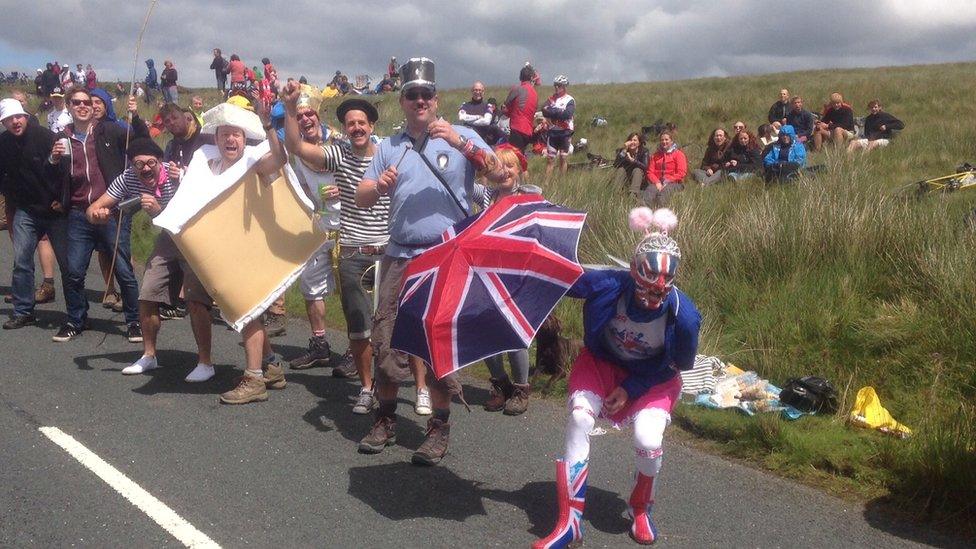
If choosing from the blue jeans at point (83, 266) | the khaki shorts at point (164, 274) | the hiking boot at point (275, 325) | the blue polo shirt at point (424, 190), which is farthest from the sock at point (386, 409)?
the blue jeans at point (83, 266)

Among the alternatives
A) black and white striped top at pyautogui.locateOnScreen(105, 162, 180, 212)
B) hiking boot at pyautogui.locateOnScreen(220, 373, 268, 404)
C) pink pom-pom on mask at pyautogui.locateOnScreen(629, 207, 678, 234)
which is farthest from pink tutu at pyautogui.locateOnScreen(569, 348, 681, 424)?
black and white striped top at pyautogui.locateOnScreen(105, 162, 180, 212)

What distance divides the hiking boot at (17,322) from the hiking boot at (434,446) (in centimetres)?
547

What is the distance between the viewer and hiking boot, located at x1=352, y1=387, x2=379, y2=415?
611cm

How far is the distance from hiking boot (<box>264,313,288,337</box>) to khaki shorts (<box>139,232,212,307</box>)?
157cm

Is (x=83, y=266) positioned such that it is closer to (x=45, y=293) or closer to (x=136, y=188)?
(x=136, y=188)

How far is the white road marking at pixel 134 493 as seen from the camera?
410 centimetres

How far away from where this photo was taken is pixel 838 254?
809 centimetres

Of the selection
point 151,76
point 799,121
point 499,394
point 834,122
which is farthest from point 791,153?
point 151,76

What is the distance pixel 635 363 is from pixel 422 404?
7.46 ft

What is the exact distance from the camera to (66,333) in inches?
320

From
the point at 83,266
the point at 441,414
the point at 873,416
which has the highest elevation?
the point at 83,266

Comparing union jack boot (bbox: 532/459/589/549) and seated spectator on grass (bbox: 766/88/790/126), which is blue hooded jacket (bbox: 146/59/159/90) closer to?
seated spectator on grass (bbox: 766/88/790/126)

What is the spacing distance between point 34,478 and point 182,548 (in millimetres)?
1383

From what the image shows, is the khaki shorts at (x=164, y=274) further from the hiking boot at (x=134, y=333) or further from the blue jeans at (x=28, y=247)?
the blue jeans at (x=28, y=247)
